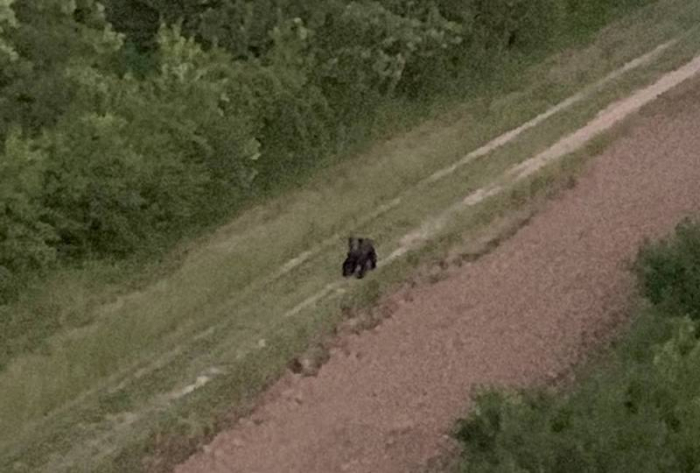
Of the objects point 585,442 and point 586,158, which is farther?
point 586,158

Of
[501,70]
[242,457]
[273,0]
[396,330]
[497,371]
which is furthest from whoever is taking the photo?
[501,70]

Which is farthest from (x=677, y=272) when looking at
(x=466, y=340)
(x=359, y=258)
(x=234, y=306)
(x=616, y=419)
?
(x=234, y=306)

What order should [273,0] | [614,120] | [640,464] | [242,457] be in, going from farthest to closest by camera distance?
[614,120]
[273,0]
[242,457]
[640,464]

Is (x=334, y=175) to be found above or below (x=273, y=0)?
below

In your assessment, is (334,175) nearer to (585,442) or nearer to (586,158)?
(586,158)

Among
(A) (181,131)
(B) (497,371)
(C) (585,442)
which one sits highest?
(A) (181,131)

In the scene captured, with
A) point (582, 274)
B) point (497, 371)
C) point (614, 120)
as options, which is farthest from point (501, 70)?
point (497, 371)

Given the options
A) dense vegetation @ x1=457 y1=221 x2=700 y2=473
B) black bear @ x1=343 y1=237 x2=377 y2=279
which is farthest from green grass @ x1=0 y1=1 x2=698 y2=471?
dense vegetation @ x1=457 y1=221 x2=700 y2=473
